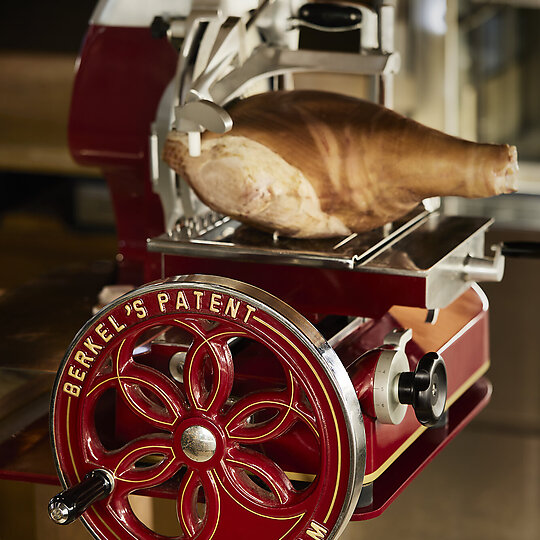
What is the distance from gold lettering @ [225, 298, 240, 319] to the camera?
3.15 feet

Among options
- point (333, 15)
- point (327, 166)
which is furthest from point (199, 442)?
point (333, 15)

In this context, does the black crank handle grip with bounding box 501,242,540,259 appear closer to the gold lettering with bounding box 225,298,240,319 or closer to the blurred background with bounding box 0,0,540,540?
the gold lettering with bounding box 225,298,240,319

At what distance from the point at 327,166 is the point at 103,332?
12.1 inches

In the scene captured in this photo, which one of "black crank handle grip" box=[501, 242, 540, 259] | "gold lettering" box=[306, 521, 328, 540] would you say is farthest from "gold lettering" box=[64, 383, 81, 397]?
"black crank handle grip" box=[501, 242, 540, 259]

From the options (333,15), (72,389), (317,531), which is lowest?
(317,531)

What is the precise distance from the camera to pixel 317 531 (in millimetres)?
957

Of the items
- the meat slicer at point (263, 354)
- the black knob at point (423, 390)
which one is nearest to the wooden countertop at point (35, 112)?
the meat slicer at point (263, 354)

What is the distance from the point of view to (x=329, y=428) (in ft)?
3.10

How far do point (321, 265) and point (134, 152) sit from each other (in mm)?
467

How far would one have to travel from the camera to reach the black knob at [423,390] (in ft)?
3.25

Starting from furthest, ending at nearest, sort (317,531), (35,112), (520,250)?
(35,112) → (520,250) → (317,531)

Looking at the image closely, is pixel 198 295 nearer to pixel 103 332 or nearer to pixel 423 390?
pixel 103 332

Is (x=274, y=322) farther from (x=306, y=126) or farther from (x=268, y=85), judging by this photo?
(x=268, y=85)

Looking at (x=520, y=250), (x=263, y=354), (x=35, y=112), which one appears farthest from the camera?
(x=35, y=112)
